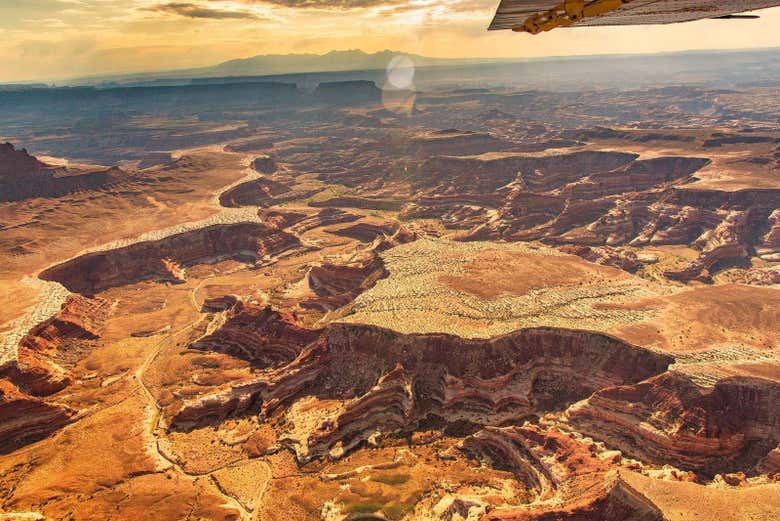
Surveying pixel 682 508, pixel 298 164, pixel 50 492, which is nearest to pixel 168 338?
pixel 50 492

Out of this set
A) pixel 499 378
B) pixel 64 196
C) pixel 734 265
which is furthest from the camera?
pixel 64 196

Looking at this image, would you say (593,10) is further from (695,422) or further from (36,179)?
(36,179)

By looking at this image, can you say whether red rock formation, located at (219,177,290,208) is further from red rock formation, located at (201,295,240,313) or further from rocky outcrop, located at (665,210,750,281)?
rocky outcrop, located at (665,210,750,281)

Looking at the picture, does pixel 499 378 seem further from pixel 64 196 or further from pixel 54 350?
pixel 64 196

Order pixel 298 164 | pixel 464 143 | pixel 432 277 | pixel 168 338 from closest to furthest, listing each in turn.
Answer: pixel 432 277
pixel 168 338
pixel 464 143
pixel 298 164

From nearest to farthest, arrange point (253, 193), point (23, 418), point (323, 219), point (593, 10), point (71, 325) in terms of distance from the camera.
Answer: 1. point (593, 10)
2. point (23, 418)
3. point (71, 325)
4. point (323, 219)
5. point (253, 193)

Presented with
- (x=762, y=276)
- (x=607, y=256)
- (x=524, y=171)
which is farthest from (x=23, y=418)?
(x=524, y=171)

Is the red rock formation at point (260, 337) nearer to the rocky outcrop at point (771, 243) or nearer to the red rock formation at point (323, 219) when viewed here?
the red rock formation at point (323, 219)
